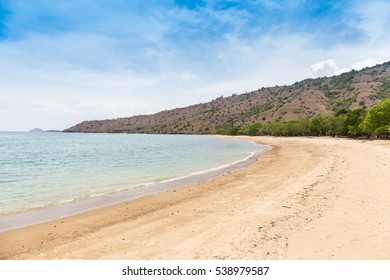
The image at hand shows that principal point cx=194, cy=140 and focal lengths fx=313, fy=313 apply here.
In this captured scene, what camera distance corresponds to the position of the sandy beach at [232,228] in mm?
8680

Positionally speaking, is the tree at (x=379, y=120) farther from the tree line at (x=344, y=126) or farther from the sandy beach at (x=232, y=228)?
the sandy beach at (x=232, y=228)

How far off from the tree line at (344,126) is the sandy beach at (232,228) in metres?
62.5

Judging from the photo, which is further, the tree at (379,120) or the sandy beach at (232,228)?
the tree at (379,120)

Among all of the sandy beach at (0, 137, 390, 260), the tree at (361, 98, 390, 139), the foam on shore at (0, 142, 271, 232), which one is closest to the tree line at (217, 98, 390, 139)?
the tree at (361, 98, 390, 139)

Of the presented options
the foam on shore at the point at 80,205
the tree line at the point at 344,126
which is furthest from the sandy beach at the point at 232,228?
the tree line at the point at 344,126

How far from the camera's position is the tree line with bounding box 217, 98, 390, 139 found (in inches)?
2862

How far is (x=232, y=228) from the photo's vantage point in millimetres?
10906

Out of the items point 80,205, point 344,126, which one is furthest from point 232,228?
point 344,126

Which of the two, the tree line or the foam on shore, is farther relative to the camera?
the tree line

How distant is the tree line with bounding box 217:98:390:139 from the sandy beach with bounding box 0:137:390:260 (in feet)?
205

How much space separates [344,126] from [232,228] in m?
93.4

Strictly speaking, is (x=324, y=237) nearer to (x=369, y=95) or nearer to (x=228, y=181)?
(x=228, y=181)

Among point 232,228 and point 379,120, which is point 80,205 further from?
point 379,120

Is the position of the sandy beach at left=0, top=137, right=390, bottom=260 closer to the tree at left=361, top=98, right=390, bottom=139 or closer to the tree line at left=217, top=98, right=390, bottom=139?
the tree at left=361, top=98, right=390, bottom=139
